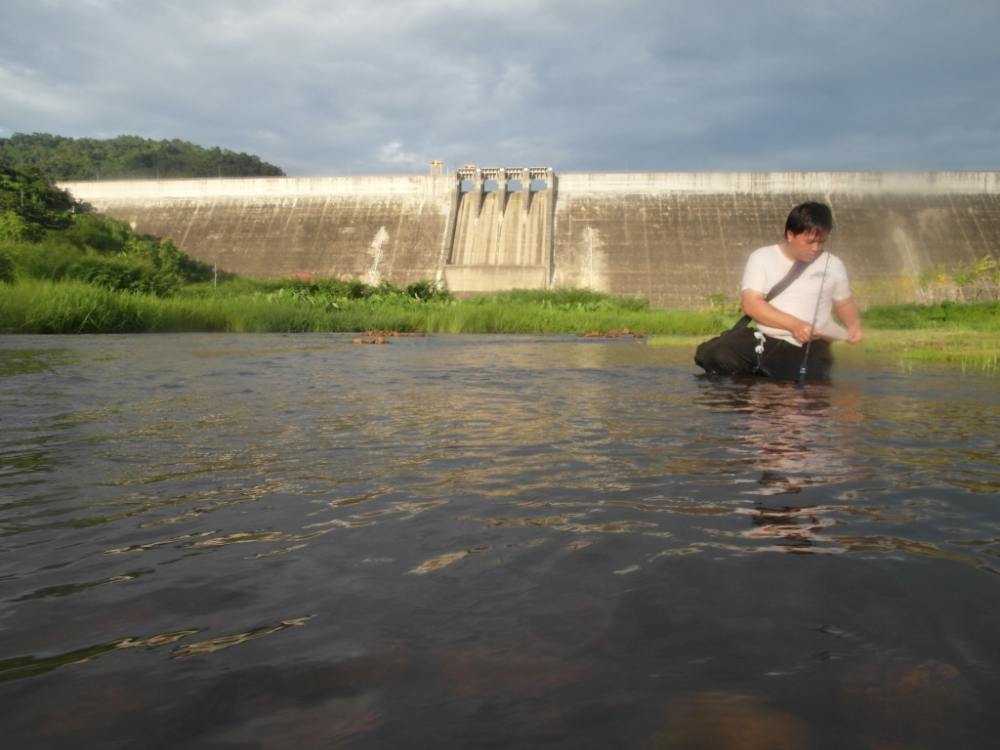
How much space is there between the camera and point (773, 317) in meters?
5.50

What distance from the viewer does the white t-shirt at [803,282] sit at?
5473 millimetres

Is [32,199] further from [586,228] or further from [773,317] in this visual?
[773,317]

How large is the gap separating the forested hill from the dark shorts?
71.3 meters

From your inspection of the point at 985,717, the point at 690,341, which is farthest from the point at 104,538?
the point at 690,341

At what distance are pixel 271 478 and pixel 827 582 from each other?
1.66 metres

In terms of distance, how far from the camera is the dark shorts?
6000 mm

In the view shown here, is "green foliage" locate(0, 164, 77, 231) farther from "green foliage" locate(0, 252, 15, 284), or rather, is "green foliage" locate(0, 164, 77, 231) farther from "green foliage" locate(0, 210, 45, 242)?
"green foliage" locate(0, 252, 15, 284)

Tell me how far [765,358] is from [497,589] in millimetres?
5050

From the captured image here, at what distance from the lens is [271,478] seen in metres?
2.52

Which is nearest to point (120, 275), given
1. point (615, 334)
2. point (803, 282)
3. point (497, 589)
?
point (615, 334)

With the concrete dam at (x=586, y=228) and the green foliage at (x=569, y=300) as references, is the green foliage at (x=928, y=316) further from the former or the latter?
the concrete dam at (x=586, y=228)

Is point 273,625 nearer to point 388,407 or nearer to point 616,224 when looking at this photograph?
point 388,407

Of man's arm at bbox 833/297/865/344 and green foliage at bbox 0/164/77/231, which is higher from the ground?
green foliage at bbox 0/164/77/231

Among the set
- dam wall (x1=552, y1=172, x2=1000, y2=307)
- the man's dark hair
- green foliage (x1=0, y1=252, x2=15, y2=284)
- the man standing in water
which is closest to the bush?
green foliage (x1=0, y1=252, x2=15, y2=284)
